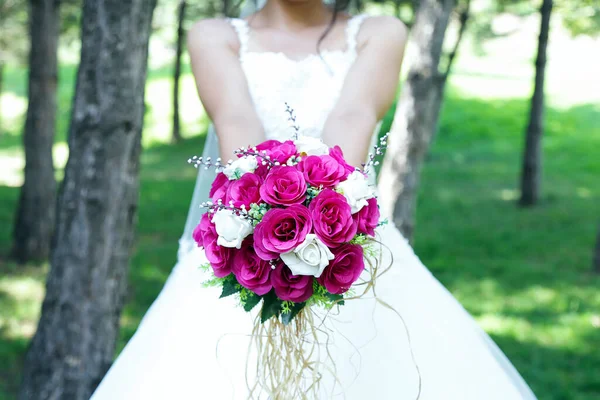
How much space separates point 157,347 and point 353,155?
1.10 meters

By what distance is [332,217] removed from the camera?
2.08m

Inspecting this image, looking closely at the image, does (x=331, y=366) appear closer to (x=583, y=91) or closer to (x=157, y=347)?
(x=157, y=347)

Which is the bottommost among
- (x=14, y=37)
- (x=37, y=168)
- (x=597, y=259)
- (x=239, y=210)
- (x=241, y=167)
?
(x=597, y=259)

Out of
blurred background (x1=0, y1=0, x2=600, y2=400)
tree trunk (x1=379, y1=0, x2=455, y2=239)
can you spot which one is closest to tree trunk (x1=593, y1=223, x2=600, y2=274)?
blurred background (x1=0, y1=0, x2=600, y2=400)

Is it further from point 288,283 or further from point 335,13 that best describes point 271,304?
point 335,13

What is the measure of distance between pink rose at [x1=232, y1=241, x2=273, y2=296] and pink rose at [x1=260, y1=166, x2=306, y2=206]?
17 centimetres

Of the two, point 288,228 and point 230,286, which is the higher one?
point 288,228

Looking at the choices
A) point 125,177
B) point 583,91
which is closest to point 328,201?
point 125,177

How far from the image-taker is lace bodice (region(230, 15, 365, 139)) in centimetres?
335

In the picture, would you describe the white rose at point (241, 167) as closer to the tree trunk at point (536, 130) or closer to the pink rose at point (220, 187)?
the pink rose at point (220, 187)

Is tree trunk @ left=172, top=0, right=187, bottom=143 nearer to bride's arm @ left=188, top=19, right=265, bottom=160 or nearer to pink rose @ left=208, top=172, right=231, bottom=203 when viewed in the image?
bride's arm @ left=188, top=19, right=265, bottom=160

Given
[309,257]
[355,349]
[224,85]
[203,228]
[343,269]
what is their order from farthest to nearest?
[224,85]
[355,349]
[203,228]
[343,269]
[309,257]

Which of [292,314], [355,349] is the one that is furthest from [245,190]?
[355,349]

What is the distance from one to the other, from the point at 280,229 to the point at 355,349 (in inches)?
30.1
